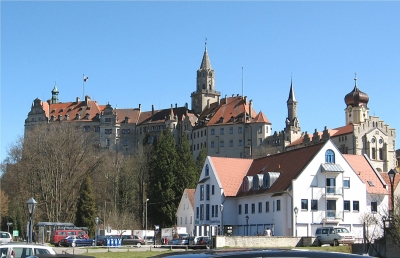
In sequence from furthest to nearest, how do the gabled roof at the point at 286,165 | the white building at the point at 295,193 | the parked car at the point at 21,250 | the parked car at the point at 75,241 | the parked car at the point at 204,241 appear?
the gabled roof at the point at 286,165 → the white building at the point at 295,193 → the parked car at the point at 75,241 → the parked car at the point at 204,241 → the parked car at the point at 21,250

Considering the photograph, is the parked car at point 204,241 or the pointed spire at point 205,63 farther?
the pointed spire at point 205,63

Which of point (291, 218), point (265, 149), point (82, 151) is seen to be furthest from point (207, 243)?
point (265, 149)

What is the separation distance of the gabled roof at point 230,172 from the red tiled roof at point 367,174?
11.5 meters

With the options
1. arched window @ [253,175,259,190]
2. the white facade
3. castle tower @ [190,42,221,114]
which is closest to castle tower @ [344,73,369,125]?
castle tower @ [190,42,221,114]

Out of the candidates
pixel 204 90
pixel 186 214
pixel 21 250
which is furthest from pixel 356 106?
pixel 21 250

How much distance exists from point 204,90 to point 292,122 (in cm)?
3142

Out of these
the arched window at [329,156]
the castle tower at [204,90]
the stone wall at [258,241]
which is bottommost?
the stone wall at [258,241]

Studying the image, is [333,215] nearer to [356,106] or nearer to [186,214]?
[186,214]

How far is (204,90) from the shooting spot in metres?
177

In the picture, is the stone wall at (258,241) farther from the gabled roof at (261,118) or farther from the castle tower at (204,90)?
the castle tower at (204,90)

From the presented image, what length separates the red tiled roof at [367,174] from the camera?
65.2m

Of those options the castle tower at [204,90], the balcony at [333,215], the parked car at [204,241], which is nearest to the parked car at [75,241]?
the parked car at [204,241]

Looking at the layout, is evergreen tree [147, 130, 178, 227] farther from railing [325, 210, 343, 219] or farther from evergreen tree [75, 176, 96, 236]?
railing [325, 210, 343, 219]

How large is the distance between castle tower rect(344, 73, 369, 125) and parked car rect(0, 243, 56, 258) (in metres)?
130
